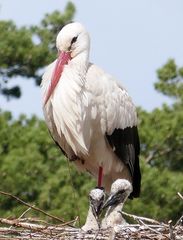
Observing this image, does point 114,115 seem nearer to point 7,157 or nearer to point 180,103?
point 7,157

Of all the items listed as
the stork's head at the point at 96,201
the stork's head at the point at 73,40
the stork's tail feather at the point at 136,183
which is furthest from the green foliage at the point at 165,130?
the stork's head at the point at 96,201

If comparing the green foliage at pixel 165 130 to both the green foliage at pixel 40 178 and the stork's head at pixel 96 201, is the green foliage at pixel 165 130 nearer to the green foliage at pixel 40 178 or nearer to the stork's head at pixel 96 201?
the green foliage at pixel 40 178

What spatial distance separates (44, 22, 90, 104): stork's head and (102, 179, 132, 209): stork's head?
91cm

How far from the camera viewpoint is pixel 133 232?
9.11 metres

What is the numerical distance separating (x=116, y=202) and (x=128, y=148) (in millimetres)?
968

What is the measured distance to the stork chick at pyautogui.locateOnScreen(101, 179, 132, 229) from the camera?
33.9ft

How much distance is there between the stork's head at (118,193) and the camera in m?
10.6

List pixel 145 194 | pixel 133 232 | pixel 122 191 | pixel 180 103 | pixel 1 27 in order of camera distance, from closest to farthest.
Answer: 1. pixel 133 232
2. pixel 122 191
3. pixel 145 194
4. pixel 1 27
5. pixel 180 103

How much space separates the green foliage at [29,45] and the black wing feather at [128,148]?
677 centimetres

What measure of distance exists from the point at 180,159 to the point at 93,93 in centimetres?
898

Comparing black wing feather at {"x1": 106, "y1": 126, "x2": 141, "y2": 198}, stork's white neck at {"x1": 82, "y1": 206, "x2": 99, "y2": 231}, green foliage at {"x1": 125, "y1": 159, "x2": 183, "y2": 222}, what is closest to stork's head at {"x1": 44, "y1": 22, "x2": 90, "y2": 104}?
black wing feather at {"x1": 106, "y1": 126, "x2": 141, "y2": 198}

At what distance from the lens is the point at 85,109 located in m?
10.9

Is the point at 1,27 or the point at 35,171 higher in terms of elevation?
the point at 1,27

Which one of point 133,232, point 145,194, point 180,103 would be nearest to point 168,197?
point 145,194
